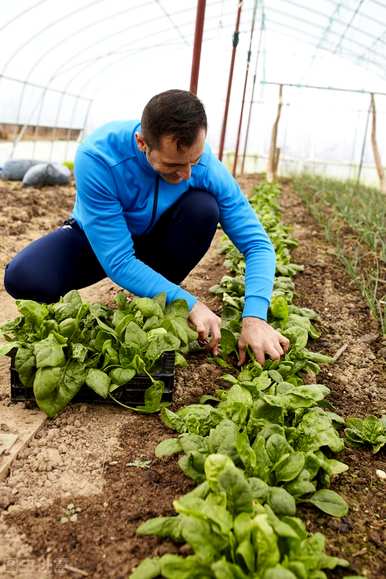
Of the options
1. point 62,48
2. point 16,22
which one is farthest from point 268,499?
point 62,48

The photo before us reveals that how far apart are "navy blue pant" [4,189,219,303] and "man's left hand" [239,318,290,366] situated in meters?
0.57

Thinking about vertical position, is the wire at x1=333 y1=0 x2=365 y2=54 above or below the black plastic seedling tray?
above

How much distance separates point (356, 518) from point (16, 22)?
8328 mm

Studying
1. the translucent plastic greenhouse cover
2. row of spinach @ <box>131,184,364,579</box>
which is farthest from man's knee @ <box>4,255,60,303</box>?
the translucent plastic greenhouse cover

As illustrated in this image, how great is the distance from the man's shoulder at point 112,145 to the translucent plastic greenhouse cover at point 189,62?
624 cm

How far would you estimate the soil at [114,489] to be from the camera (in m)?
1.53

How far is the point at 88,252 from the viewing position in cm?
283

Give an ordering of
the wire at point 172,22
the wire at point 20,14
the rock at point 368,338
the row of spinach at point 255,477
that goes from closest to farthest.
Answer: the row of spinach at point 255,477 → the rock at point 368,338 → the wire at point 20,14 → the wire at point 172,22

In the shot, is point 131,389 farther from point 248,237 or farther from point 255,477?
point 248,237

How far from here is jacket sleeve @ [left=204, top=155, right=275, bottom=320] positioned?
7.85 feet

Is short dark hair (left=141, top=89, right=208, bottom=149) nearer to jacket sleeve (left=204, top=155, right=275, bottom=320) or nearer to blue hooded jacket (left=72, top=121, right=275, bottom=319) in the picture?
blue hooded jacket (left=72, top=121, right=275, bottom=319)


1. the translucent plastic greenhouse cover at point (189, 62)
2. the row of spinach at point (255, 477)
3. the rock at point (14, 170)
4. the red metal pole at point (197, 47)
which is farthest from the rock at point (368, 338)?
the rock at point (14, 170)

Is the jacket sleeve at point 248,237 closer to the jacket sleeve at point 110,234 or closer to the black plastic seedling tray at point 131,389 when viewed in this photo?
the jacket sleeve at point 110,234

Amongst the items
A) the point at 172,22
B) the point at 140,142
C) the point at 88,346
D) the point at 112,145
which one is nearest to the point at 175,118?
the point at 140,142
